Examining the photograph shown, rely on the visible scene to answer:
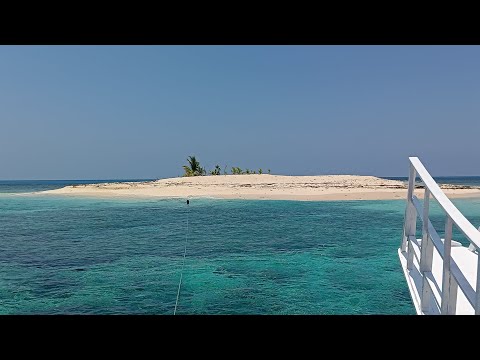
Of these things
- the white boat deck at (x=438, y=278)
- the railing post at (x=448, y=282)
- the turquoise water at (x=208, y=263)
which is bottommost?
the turquoise water at (x=208, y=263)

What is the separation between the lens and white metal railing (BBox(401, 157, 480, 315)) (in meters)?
1.73

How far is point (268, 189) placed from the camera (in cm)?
2145

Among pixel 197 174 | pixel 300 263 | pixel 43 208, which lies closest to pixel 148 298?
pixel 300 263

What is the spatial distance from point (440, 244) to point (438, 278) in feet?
2.19

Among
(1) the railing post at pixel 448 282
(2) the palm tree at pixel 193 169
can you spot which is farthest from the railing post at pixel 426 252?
(2) the palm tree at pixel 193 169

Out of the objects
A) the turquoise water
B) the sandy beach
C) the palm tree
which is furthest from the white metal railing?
the palm tree

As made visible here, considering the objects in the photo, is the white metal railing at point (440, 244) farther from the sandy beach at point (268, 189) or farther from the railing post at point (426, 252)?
the sandy beach at point (268, 189)

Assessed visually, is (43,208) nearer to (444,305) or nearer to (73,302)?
(73,302)

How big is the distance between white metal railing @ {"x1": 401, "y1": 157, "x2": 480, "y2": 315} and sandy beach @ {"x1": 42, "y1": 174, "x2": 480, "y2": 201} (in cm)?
1473

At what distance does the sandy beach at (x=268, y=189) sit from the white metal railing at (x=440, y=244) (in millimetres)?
14726

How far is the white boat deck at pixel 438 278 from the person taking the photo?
2.41 meters

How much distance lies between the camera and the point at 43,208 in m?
16.9
